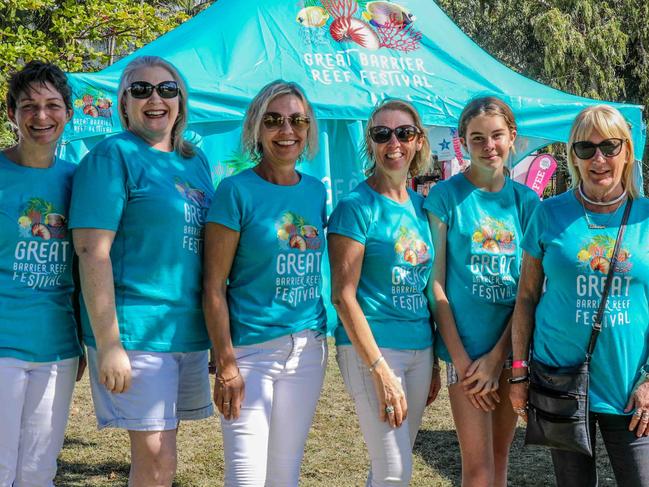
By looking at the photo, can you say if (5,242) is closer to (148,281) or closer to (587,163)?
(148,281)

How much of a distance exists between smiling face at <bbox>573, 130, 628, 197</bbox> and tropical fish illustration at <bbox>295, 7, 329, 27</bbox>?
157 inches

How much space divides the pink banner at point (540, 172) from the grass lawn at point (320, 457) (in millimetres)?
5798

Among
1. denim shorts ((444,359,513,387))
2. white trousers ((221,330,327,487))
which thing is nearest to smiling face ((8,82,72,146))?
white trousers ((221,330,327,487))

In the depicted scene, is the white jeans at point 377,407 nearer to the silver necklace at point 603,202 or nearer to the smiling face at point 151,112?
the silver necklace at point 603,202

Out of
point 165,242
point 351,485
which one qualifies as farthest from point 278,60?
point 165,242

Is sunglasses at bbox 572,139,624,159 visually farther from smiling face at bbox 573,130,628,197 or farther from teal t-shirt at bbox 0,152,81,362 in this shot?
teal t-shirt at bbox 0,152,81,362

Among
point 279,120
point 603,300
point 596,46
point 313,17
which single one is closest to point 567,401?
point 603,300

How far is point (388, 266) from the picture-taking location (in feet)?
9.94

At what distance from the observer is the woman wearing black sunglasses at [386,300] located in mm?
2973

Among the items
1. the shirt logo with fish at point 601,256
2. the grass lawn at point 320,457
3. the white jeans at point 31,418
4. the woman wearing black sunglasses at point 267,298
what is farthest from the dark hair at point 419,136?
the grass lawn at point 320,457

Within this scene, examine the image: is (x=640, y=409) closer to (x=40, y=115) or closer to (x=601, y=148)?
(x=601, y=148)

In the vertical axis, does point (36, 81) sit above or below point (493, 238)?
above

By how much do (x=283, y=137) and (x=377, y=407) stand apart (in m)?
1.10

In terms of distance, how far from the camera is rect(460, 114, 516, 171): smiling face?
3180 millimetres
